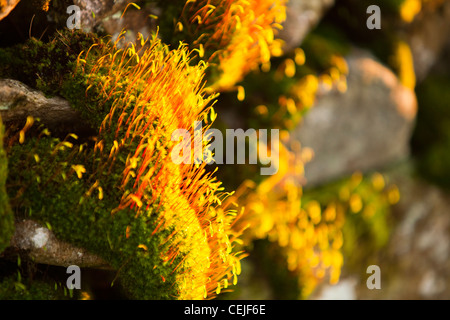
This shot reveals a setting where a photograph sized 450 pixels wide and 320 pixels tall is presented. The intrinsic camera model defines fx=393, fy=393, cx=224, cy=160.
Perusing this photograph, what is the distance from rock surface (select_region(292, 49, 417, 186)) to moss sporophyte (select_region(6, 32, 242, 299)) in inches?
83.1

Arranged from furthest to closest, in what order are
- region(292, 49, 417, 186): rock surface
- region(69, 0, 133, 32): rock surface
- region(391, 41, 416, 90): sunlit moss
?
region(391, 41, 416, 90): sunlit moss, region(292, 49, 417, 186): rock surface, region(69, 0, 133, 32): rock surface

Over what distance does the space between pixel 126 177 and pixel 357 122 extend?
3.26 m

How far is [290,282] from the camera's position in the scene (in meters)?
3.91

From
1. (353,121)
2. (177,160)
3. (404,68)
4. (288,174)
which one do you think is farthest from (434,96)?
(177,160)

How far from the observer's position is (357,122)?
4.54 m

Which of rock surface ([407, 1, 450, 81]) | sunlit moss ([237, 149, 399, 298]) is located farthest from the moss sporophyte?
→ rock surface ([407, 1, 450, 81])

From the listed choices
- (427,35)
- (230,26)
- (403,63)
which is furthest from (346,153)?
(230,26)

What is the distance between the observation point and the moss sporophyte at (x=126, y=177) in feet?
6.57

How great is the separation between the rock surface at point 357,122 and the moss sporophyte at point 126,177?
6.93ft

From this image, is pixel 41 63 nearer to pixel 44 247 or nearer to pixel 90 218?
pixel 90 218

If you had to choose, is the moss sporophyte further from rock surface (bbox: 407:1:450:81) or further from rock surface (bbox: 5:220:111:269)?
rock surface (bbox: 407:1:450:81)

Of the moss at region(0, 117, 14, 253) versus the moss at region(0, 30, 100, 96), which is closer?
the moss at region(0, 117, 14, 253)

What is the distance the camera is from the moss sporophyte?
6.57 feet
